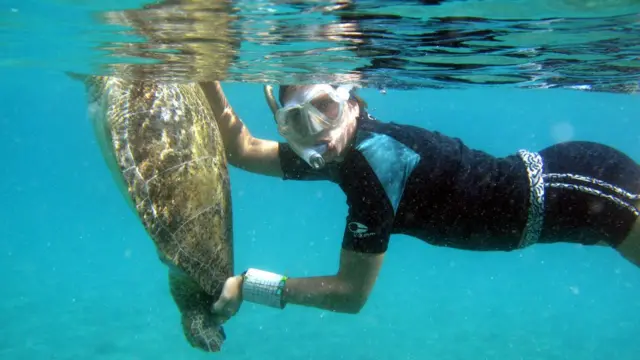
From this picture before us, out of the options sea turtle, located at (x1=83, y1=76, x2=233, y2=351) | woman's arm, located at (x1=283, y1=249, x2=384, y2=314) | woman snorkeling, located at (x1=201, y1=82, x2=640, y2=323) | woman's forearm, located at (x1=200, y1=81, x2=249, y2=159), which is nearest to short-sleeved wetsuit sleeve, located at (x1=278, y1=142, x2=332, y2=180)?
woman's forearm, located at (x1=200, y1=81, x2=249, y2=159)

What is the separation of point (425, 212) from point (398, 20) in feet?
6.95

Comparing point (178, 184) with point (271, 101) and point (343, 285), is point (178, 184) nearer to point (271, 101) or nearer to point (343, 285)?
point (271, 101)

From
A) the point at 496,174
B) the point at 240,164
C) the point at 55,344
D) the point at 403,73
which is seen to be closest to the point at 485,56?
the point at 403,73

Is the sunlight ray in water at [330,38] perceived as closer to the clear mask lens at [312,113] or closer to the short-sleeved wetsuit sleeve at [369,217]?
the clear mask lens at [312,113]

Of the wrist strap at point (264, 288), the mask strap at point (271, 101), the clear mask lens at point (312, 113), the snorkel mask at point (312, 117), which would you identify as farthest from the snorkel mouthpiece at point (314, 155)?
the wrist strap at point (264, 288)

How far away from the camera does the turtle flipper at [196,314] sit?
13.8 ft

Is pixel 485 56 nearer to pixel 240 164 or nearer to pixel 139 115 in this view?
pixel 240 164

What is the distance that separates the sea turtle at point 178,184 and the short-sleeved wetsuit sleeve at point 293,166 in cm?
65

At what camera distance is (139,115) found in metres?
4.49

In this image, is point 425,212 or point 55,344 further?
point 55,344

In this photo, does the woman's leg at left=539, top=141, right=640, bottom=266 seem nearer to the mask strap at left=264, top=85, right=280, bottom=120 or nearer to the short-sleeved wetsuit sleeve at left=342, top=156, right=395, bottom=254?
the short-sleeved wetsuit sleeve at left=342, top=156, right=395, bottom=254

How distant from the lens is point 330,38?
5.64 m

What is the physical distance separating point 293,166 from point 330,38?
5.69 feet

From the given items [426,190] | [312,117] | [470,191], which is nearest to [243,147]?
[312,117]
